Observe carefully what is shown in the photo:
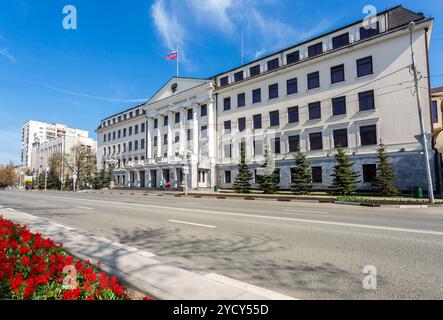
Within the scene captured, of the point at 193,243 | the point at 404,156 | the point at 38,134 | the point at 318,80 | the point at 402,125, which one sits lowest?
the point at 193,243

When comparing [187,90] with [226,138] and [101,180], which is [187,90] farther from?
[101,180]

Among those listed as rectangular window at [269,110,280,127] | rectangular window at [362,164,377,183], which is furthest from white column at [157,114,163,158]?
rectangular window at [362,164,377,183]

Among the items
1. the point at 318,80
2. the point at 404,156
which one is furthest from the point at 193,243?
the point at 318,80

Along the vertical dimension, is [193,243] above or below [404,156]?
below

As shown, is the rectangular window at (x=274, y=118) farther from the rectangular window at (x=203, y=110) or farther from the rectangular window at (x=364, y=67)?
the rectangular window at (x=203, y=110)

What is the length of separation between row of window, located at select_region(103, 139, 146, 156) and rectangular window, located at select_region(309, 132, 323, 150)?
A: 34.8 m

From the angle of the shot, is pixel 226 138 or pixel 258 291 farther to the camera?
pixel 226 138

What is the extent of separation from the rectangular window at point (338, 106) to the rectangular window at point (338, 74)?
2.11 metres

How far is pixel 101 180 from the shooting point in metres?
53.9

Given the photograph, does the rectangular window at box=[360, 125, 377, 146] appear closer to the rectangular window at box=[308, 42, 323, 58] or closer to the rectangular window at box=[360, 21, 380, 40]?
the rectangular window at box=[360, 21, 380, 40]

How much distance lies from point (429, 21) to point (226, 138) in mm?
24846

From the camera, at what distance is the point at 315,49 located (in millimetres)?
29719

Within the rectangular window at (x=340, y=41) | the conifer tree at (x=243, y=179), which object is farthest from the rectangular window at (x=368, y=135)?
the conifer tree at (x=243, y=179)

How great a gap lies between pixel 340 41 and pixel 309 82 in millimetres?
5277
